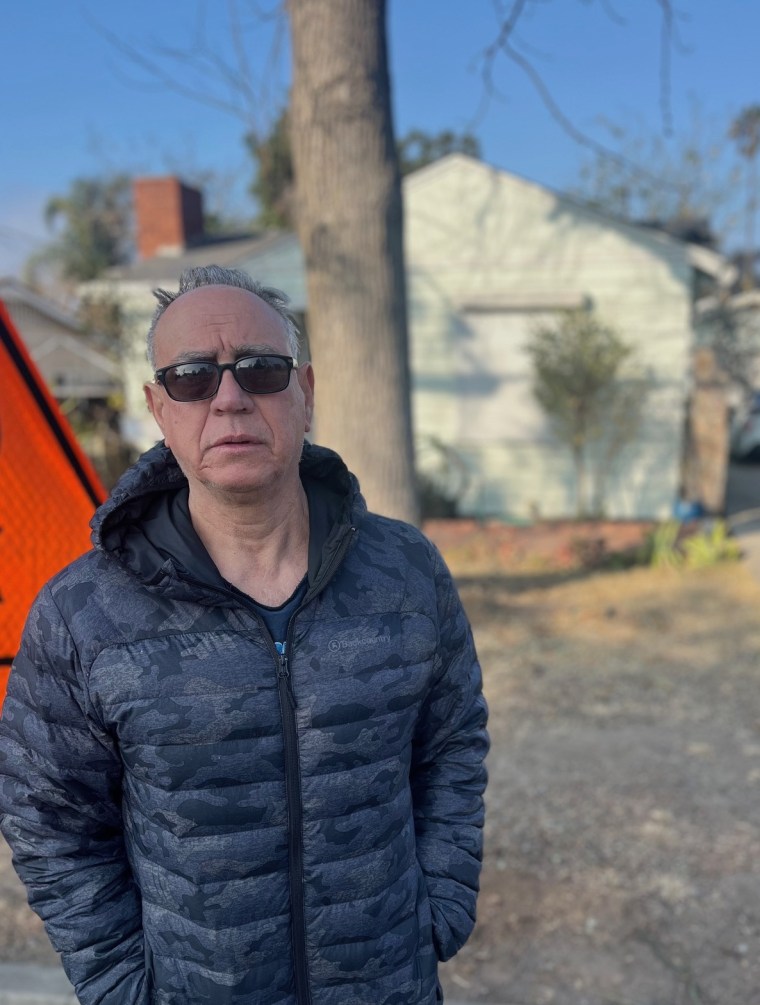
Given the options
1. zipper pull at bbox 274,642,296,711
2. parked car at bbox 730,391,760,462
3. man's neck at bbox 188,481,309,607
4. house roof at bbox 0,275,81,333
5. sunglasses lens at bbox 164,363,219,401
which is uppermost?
sunglasses lens at bbox 164,363,219,401

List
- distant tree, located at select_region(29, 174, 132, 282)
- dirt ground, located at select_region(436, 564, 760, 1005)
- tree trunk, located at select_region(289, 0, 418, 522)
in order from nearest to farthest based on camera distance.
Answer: dirt ground, located at select_region(436, 564, 760, 1005) < tree trunk, located at select_region(289, 0, 418, 522) < distant tree, located at select_region(29, 174, 132, 282)

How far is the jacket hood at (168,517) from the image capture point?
1.45 meters

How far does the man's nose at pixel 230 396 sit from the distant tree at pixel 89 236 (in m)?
27.8

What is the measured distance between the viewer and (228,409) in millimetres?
1452

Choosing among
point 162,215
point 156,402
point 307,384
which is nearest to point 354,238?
point 307,384

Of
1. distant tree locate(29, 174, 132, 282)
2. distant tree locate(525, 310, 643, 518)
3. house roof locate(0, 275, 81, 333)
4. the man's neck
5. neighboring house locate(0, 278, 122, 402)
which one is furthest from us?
distant tree locate(29, 174, 132, 282)

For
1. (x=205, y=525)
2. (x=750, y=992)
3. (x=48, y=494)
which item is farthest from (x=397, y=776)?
(x=750, y=992)

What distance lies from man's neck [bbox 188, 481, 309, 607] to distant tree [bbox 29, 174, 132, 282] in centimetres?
2774

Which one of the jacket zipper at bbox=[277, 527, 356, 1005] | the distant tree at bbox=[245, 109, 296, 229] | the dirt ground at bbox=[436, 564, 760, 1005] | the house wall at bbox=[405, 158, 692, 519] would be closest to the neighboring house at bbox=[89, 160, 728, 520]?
the house wall at bbox=[405, 158, 692, 519]

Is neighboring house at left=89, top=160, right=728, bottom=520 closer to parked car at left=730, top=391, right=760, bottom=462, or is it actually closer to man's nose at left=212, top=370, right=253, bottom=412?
parked car at left=730, top=391, right=760, bottom=462

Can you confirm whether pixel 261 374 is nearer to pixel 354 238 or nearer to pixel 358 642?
pixel 358 642

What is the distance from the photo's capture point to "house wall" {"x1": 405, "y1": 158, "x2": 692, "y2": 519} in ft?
35.4

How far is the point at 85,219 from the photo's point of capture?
29.2 metres

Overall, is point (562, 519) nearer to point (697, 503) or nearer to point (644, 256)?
point (697, 503)
